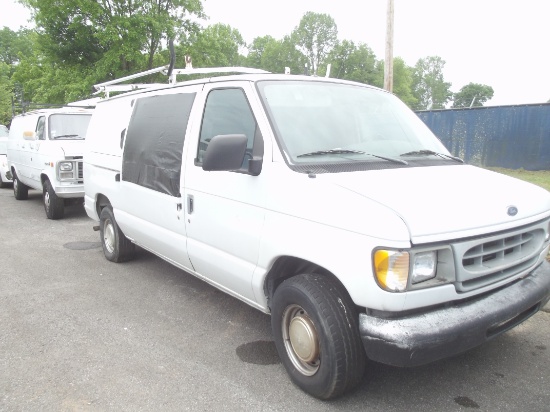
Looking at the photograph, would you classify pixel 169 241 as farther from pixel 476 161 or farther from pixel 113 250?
pixel 476 161

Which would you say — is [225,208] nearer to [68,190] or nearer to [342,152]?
[342,152]

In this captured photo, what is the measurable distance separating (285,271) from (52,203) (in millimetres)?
6867

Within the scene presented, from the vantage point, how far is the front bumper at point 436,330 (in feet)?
7.99

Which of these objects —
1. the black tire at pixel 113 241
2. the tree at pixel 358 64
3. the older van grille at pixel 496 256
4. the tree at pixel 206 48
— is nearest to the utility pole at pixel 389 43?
the black tire at pixel 113 241

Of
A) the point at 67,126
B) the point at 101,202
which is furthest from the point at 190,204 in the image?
the point at 67,126

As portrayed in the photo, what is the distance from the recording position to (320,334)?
2.71 m

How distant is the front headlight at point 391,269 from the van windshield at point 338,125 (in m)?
0.91

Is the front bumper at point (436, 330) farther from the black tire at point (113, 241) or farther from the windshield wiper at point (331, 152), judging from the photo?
the black tire at point (113, 241)

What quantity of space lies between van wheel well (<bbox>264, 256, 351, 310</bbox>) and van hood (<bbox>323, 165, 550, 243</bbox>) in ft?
1.91

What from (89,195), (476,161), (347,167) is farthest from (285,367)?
(476,161)

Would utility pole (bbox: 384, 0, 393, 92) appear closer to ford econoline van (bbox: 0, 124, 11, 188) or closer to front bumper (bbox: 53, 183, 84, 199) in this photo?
front bumper (bbox: 53, 183, 84, 199)

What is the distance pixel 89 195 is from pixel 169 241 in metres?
2.51

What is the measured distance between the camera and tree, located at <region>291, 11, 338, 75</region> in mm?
71438

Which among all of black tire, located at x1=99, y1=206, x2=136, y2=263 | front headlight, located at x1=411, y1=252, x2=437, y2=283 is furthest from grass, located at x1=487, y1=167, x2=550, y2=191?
front headlight, located at x1=411, y1=252, x2=437, y2=283
